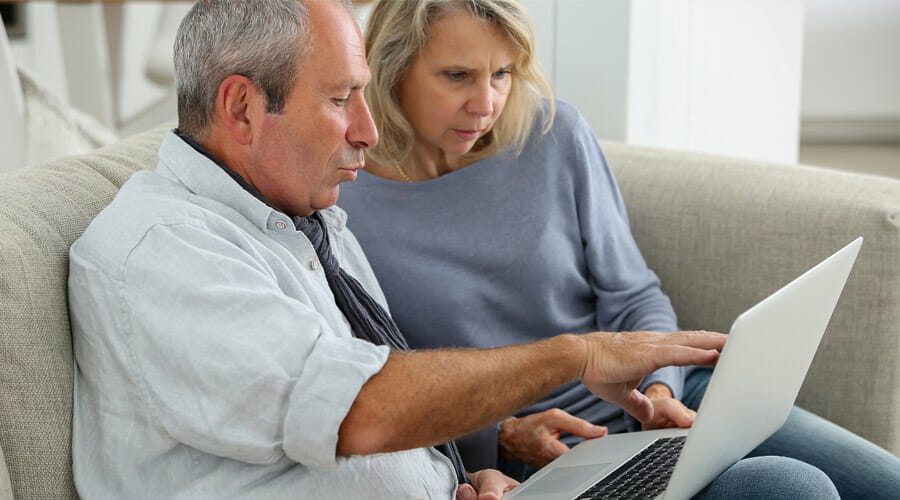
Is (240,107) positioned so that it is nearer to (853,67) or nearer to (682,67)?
(682,67)

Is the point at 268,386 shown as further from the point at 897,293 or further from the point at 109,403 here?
the point at 897,293

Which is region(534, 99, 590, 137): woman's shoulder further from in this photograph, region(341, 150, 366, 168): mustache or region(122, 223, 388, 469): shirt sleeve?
region(122, 223, 388, 469): shirt sleeve

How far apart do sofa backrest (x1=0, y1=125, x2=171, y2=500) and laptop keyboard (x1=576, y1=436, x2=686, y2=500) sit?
1.80ft

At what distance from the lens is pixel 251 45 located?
103cm

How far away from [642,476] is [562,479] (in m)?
0.10

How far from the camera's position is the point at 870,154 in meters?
4.51

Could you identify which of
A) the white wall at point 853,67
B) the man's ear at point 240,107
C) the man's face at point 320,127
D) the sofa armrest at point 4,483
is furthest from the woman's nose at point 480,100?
the white wall at point 853,67

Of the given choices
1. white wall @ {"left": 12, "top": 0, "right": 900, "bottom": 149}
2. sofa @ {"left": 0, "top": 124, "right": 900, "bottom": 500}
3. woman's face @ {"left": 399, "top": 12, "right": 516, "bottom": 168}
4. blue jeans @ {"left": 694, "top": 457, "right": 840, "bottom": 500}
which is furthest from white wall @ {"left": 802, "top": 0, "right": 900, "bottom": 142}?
blue jeans @ {"left": 694, "top": 457, "right": 840, "bottom": 500}

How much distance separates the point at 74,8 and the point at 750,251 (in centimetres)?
353

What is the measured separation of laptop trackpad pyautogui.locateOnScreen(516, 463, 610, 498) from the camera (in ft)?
3.74

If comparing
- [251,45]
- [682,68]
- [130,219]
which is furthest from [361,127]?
[682,68]

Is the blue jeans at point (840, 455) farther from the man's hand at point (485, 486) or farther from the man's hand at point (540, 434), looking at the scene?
the man's hand at point (485, 486)

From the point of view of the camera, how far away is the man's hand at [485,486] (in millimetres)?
1201

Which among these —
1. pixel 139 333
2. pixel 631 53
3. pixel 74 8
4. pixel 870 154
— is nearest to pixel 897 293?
pixel 631 53
